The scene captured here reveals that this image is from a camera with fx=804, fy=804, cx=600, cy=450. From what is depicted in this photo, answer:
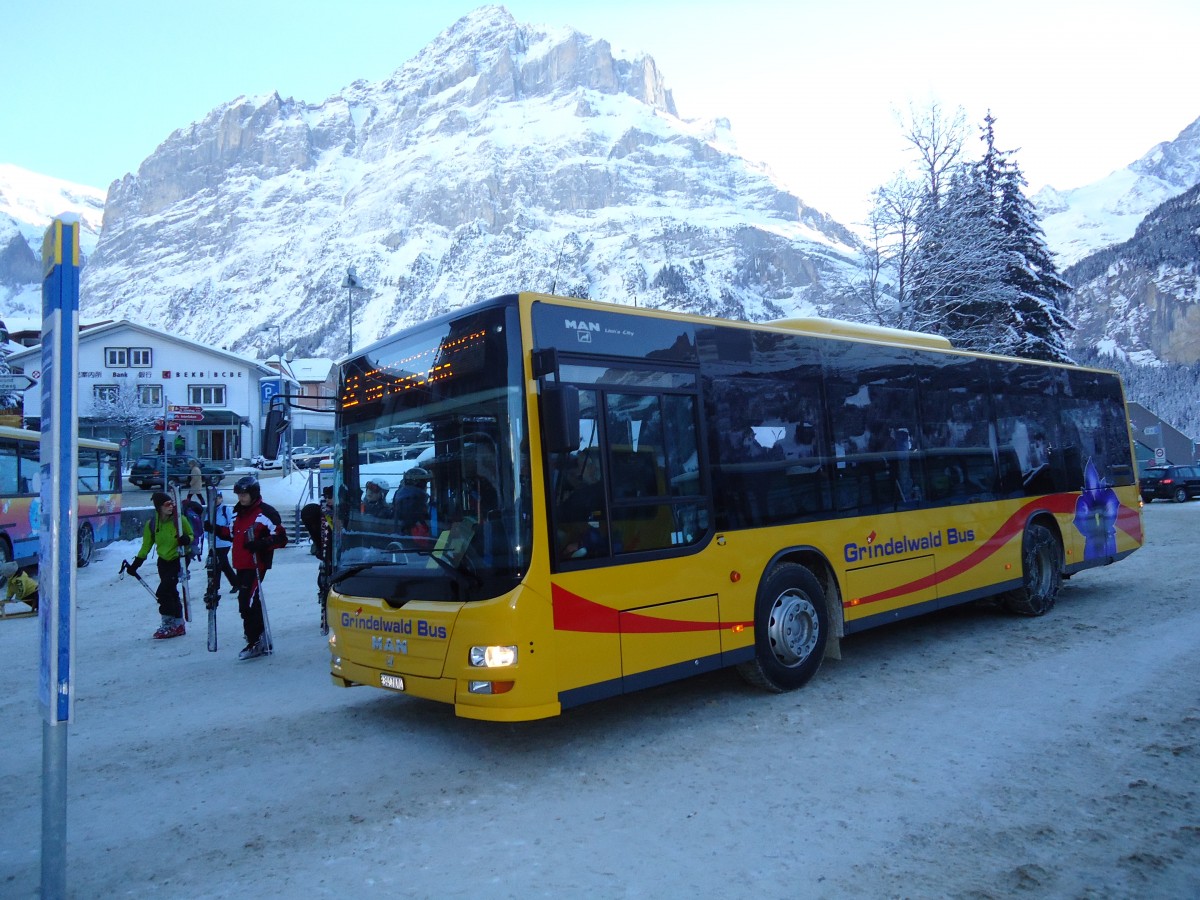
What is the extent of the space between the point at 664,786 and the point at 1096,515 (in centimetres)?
848

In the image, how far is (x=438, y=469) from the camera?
17.3 ft

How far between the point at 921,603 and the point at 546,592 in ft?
14.7

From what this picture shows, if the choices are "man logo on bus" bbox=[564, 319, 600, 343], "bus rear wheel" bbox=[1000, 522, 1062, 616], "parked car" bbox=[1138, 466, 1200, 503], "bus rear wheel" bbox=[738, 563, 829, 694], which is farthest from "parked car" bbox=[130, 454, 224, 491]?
"parked car" bbox=[1138, 466, 1200, 503]

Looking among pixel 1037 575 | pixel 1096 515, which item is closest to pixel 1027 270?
pixel 1096 515

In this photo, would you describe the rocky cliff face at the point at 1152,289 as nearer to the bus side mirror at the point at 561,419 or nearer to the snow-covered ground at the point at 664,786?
the snow-covered ground at the point at 664,786

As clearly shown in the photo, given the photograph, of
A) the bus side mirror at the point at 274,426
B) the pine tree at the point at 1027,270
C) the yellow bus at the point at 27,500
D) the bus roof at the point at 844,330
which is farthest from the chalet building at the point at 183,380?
the bus roof at the point at 844,330

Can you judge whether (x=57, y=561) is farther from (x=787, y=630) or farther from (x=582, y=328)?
(x=787, y=630)

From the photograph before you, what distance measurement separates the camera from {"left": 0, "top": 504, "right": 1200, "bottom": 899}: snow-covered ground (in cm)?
356

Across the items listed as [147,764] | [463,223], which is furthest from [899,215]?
[463,223]

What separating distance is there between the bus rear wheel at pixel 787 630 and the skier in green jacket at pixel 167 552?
7.29 m

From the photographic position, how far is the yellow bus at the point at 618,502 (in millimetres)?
4891

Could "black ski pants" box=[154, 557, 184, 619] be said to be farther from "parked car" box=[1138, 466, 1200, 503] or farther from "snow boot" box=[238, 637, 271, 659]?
"parked car" box=[1138, 466, 1200, 503]

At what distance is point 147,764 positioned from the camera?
537cm

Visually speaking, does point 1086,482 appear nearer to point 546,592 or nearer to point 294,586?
point 546,592
